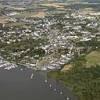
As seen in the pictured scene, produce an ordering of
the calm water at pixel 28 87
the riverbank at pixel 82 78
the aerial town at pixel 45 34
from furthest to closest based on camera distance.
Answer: the aerial town at pixel 45 34 < the riverbank at pixel 82 78 < the calm water at pixel 28 87

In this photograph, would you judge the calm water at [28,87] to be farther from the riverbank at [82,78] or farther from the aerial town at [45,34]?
the aerial town at [45,34]

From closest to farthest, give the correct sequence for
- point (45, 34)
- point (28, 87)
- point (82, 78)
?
point (28, 87) < point (82, 78) < point (45, 34)

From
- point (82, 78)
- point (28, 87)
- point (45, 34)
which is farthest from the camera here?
point (45, 34)

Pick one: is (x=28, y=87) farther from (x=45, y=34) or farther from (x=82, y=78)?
(x=45, y=34)

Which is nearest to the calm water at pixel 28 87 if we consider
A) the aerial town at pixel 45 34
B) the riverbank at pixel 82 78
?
the riverbank at pixel 82 78

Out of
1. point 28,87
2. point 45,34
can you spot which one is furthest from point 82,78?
point 45,34

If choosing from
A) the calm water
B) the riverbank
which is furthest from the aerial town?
the calm water
